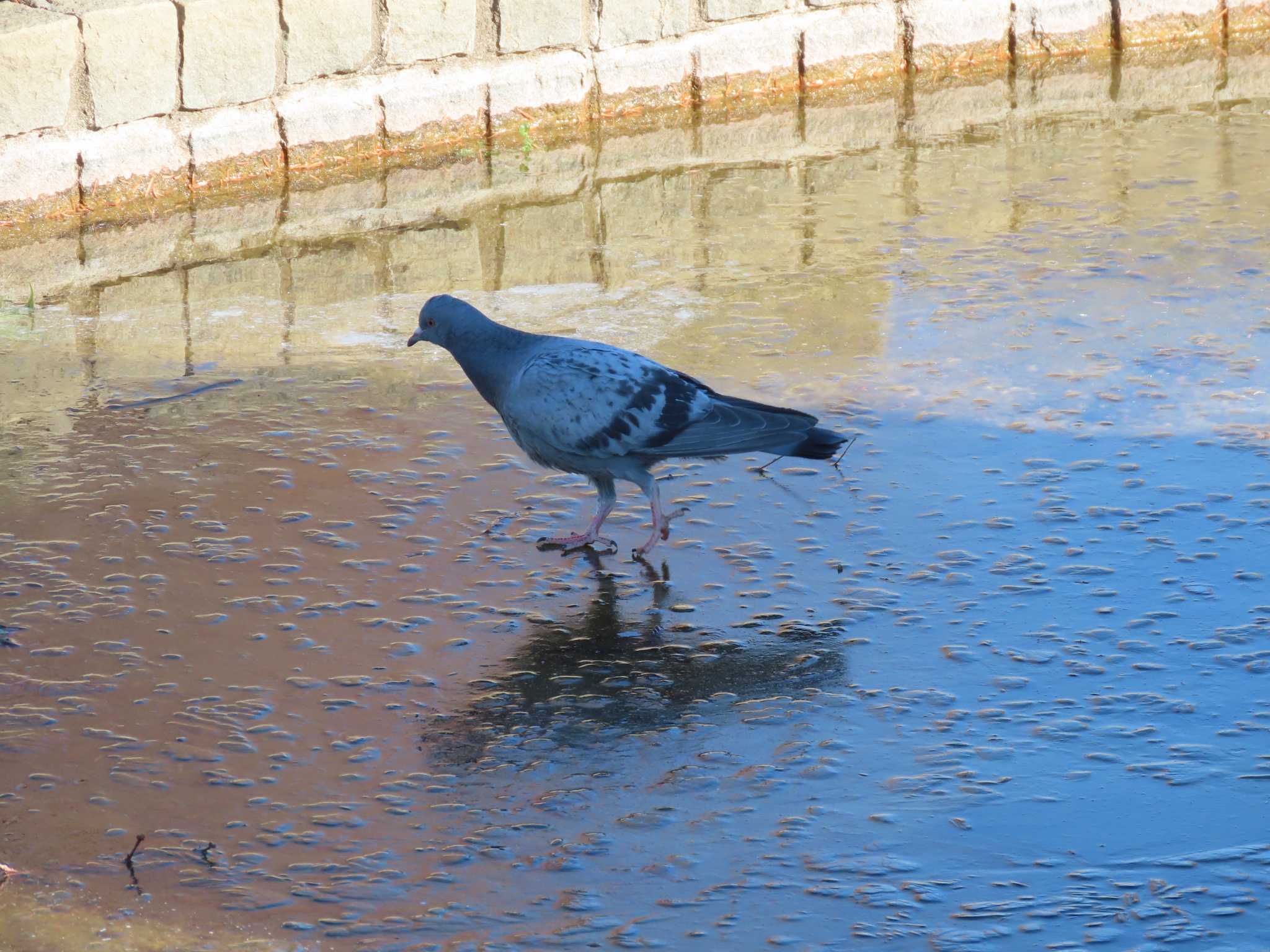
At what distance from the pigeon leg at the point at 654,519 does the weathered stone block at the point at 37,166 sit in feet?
12.4

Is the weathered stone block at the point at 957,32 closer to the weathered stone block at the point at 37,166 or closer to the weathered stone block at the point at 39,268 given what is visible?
the weathered stone block at the point at 37,166

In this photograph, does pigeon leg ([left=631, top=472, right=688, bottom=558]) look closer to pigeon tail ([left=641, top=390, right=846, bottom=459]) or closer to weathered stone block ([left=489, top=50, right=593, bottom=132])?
pigeon tail ([left=641, top=390, right=846, bottom=459])

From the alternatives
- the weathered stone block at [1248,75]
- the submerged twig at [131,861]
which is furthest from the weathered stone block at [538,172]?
the submerged twig at [131,861]

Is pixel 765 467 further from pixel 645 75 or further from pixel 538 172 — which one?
pixel 645 75

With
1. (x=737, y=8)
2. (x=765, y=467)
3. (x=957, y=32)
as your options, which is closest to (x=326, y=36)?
(x=737, y=8)

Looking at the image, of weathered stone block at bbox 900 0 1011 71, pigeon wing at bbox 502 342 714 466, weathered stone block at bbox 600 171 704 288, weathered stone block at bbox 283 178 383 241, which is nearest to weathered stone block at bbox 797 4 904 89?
weathered stone block at bbox 900 0 1011 71

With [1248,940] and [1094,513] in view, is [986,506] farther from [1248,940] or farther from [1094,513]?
[1248,940]

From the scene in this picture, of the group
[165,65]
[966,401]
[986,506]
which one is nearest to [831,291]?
[966,401]

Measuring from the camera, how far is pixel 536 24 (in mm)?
7879

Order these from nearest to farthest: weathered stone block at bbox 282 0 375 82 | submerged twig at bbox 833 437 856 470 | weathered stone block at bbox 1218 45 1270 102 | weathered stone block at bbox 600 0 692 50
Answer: submerged twig at bbox 833 437 856 470, weathered stone block at bbox 282 0 375 82, weathered stone block at bbox 600 0 692 50, weathered stone block at bbox 1218 45 1270 102

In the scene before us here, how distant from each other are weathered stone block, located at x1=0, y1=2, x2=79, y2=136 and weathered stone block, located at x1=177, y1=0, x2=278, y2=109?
1.67 feet

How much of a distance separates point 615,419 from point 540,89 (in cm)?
437

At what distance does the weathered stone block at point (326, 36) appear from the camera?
7.27 m

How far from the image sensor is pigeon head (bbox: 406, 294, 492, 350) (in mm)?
4289
